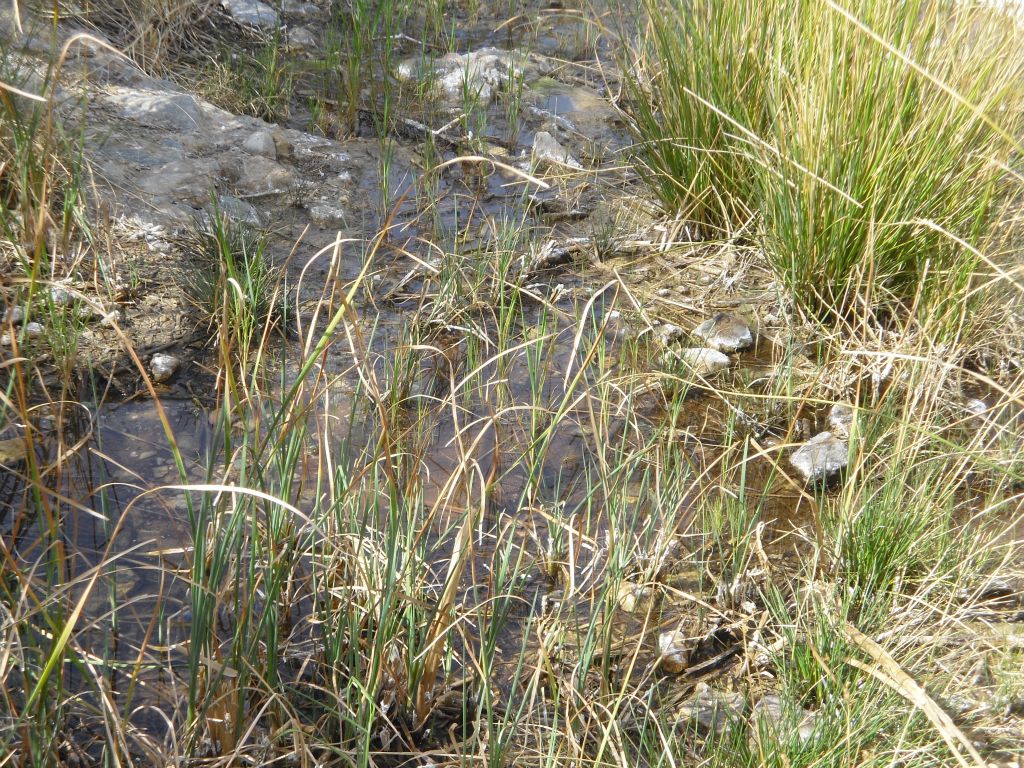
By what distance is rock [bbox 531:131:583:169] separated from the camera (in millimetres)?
3807

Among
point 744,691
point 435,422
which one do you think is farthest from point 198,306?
point 744,691

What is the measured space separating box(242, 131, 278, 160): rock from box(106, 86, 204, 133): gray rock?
7.9 inches

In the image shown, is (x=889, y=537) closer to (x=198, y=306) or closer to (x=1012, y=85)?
(x=1012, y=85)

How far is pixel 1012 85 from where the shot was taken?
2.27m

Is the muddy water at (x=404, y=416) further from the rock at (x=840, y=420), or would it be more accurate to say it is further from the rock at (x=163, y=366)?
the rock at (x=840, y=420)

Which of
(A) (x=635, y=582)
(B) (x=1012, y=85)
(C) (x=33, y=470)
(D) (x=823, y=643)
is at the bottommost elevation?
(A) (x=635, y=582)

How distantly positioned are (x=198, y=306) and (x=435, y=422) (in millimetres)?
851

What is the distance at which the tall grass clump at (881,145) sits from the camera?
91.8 inches

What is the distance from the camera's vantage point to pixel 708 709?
1.65 m

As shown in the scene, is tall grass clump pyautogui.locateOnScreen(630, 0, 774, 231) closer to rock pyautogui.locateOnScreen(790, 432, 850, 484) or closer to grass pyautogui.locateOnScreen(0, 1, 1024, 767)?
grass pyautogui.locateOnScreen(0, 1, 1024, 767)

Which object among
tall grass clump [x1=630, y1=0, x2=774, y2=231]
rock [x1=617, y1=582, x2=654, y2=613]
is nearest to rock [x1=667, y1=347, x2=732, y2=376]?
tall grass clump [x1=630, y1=0, x2=774, y2=231]

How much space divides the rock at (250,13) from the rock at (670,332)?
9.04 ft

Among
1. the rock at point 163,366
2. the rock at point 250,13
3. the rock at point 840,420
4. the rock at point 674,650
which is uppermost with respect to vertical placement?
the rock at point 250,13

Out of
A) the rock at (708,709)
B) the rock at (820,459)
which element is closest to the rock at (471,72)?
the rock at (820,459)
